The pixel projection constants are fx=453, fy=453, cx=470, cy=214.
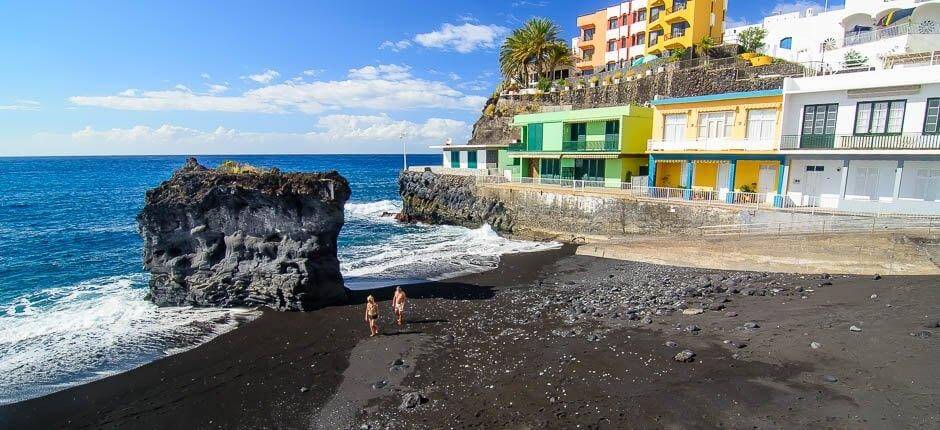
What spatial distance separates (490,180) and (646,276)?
22.2 meters

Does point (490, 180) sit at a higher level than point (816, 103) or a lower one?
lower

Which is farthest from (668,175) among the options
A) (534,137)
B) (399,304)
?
(399,304)

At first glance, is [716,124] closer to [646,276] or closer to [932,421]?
[646,276]

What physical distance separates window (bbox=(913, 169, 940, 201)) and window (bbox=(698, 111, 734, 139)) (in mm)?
8973

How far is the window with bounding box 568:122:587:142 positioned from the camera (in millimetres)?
37938

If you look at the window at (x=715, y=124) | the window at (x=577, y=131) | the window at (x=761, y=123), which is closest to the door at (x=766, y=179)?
the window at (x=761, y=123)

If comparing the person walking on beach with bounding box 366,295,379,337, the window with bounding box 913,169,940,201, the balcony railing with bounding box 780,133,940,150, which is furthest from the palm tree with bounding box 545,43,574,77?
the person walking on beach with bounding box 366,295,379,337

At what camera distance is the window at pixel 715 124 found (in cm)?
2800

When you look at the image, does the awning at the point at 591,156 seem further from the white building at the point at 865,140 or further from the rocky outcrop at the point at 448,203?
the white building at the point at 865,140

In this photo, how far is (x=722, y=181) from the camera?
29.1 meters

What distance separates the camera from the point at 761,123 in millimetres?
26625

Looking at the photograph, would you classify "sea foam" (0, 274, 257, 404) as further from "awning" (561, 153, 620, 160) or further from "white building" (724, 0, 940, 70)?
"white building" (724, 0, 940, 70)

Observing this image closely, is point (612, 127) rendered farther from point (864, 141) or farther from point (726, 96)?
point (864, 141)

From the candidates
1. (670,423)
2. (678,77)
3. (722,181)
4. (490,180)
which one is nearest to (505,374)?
(670,423)
